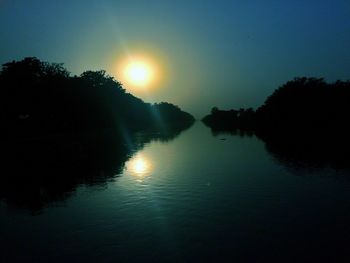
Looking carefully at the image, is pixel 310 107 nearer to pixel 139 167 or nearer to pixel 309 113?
pixel 309 113

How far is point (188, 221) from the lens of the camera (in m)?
21.5

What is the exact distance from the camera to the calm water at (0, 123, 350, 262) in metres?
16.9

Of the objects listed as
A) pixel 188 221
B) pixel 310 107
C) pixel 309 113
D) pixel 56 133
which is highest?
pixel 310 107

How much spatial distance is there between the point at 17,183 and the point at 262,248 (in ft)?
82.4

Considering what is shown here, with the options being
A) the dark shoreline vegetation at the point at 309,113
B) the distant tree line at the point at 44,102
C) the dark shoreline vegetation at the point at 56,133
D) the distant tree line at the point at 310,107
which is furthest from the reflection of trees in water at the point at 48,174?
the distant tree line at the point at 310,107

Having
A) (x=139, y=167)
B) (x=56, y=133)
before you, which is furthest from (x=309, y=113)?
(x=139, y=167)

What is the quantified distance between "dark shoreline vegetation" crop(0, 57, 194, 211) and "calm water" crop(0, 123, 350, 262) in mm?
3857

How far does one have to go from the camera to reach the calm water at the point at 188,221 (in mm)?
16859

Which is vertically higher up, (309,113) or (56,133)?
(309,113)

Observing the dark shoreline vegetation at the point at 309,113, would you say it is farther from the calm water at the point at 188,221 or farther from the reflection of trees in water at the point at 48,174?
the calm water at the point at 188,221

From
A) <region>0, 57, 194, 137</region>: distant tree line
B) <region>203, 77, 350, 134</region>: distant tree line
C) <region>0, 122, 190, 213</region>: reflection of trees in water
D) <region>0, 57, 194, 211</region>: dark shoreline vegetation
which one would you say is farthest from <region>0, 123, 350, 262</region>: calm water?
<region>203, 77, 350, 134</region>: distant tree line

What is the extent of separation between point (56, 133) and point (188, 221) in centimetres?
8337

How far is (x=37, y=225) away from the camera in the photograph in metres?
21.6

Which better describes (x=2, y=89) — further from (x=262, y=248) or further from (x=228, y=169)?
(x=262, y=248)
